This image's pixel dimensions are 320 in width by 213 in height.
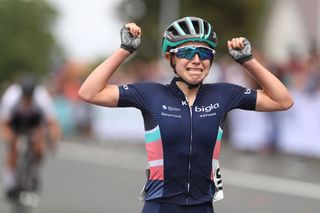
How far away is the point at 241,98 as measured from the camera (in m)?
6.50

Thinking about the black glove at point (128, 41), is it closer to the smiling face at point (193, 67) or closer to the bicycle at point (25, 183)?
the smiling face at point (193, 67)

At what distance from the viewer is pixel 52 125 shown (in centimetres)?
1278

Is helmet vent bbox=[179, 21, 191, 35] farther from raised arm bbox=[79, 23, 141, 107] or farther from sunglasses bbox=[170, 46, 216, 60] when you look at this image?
raised arm bbox=[79, 23, 141, 107]

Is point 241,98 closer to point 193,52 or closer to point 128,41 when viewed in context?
point 193,52

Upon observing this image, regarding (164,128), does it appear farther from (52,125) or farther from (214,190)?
(52,125)

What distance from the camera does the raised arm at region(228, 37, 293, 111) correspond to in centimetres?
645

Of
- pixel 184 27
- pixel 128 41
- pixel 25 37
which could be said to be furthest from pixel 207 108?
pixel 25 37

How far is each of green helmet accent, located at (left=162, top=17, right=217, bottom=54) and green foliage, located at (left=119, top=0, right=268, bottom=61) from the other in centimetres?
7350

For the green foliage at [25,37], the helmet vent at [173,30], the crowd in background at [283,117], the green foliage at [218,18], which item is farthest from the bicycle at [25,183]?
the green foliage at [25,37]

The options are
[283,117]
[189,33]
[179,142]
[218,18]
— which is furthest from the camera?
[218,18]

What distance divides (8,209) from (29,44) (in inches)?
4226

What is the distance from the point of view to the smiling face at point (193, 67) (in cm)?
627

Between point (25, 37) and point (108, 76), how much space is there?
11550 centimetres

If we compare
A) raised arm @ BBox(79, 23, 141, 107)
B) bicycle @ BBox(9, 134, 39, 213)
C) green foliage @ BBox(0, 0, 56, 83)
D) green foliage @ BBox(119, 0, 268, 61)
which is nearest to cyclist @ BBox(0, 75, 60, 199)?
bicycle @ BBox(9, 134, 39, 213)
